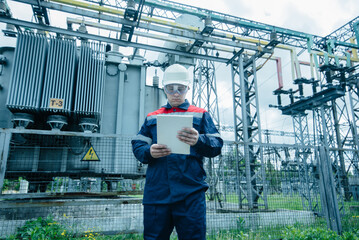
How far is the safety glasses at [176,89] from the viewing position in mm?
2061

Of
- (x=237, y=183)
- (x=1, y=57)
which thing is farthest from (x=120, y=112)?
(x=237, y=183)

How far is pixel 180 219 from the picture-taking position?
1810 millimetres

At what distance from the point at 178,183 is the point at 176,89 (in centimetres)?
79

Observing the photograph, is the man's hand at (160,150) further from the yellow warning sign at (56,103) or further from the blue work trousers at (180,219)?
the yellow warning sign at (56,103)

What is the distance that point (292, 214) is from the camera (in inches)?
219

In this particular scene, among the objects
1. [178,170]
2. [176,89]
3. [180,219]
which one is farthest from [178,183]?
[176,89]

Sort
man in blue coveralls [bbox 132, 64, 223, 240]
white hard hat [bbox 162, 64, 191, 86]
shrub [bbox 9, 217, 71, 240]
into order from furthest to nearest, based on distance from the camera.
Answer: shrub [bbox 9, 217, 71, 240] → white hard hat [bbox 162, 64, 191, 86] → man in blue coveralls [bbox 132, 64, 223, 240]

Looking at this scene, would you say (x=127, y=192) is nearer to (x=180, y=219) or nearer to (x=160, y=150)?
(x=180, y=219)

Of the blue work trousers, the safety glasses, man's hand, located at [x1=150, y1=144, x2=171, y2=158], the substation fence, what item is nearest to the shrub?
the substation fence

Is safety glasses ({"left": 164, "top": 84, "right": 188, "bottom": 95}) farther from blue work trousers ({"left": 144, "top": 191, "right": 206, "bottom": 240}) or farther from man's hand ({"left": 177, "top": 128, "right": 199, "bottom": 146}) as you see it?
blue work trousers ({"left": 144, "top": 191, "right": 206, "bottom": 240})

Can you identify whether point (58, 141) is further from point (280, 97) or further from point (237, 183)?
point (280, 97)

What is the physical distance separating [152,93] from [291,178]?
530 cm

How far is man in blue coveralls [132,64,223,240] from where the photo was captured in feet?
5.79

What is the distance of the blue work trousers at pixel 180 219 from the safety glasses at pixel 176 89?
2.83 ft
